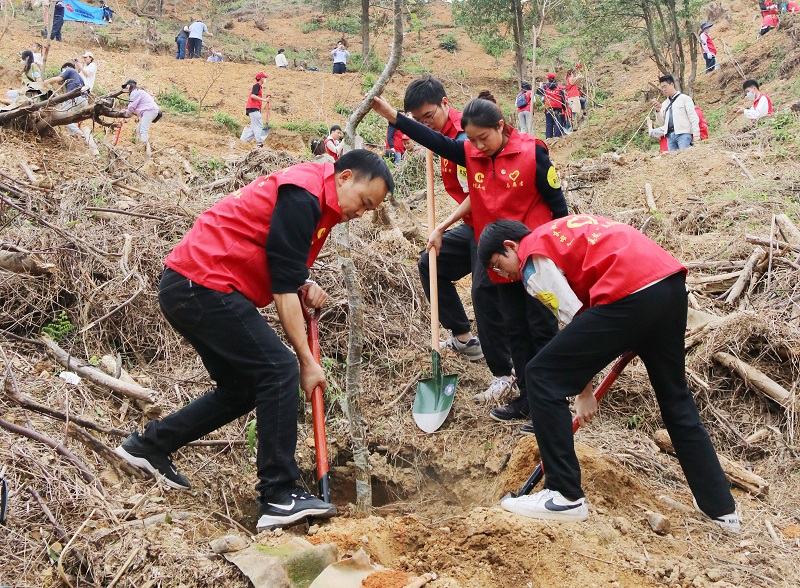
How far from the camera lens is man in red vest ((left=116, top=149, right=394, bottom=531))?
308cm

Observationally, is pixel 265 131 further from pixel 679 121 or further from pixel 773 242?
pixel 773 242

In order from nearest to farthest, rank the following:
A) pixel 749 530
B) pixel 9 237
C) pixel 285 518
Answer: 1. pixel 285 518
2. pixel 749 530
3. pixel 9 237

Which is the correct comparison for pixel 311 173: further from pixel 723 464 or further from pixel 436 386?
pixel 723 464

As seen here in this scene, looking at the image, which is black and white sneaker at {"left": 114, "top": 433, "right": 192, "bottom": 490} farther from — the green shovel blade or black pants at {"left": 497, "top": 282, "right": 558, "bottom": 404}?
black pants at {"left": 497, "top": 282, "right": 558, "bottom": 404}

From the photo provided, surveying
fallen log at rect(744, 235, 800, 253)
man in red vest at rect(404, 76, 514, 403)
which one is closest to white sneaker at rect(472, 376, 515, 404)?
man in red vest at rect(404, 76, 514, 403)

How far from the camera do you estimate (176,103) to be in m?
17.8

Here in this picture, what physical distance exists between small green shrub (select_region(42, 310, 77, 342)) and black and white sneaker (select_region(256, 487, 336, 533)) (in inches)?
85.0

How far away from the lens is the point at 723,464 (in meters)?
3.95

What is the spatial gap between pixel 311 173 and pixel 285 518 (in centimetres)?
148

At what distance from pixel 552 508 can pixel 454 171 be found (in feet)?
7.73

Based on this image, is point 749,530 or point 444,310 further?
point 444,310

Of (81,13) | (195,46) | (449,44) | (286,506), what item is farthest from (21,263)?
(449,44)

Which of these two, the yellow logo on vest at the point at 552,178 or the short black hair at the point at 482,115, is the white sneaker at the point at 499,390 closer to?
the yellow logo on vest at the point at 552,178

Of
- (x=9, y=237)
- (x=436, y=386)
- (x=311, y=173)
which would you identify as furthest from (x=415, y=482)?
(x=9, y=237)
